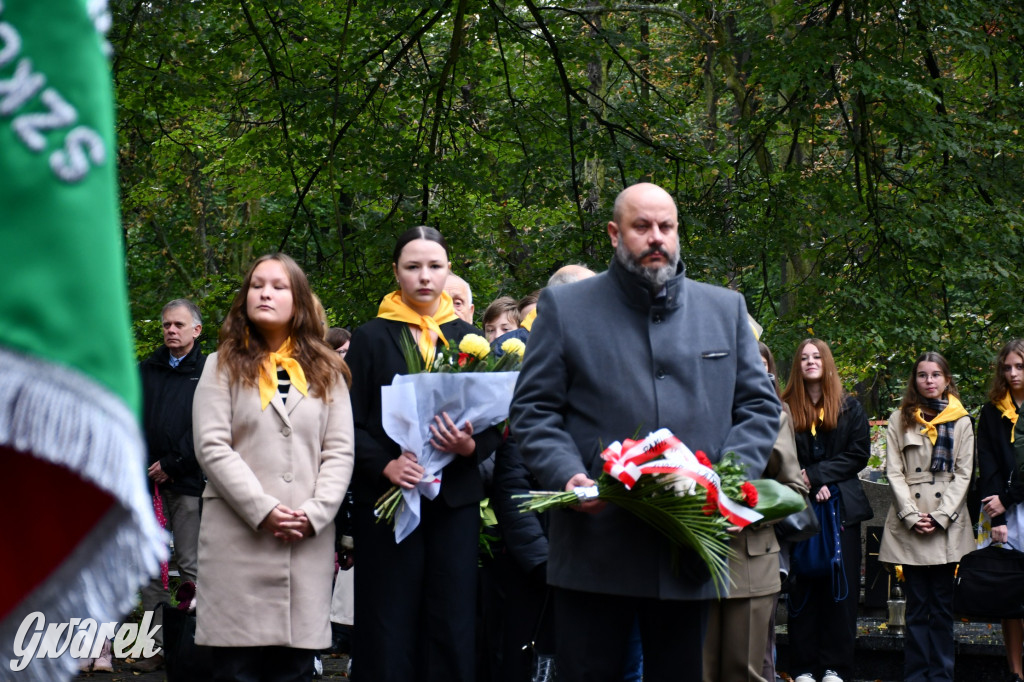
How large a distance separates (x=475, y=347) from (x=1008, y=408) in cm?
529

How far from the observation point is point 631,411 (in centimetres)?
435

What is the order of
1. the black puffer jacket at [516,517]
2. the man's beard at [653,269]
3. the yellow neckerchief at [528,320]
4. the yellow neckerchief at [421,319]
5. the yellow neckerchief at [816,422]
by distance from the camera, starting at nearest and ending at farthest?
the man's beard at [653,269] → the yellow neckerchief at [421,319] → the black puffer jacket at [516,517] → the yellow neckerchief at [528,320] → the yellow neckerchief at [816,422]

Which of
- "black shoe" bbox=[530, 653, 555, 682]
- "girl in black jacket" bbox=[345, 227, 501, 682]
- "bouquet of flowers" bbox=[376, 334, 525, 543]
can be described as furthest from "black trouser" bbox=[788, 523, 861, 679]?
"bouquet of flowers" bbox=[376, 334, 525, 543]

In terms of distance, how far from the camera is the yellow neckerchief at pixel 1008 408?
361 inches

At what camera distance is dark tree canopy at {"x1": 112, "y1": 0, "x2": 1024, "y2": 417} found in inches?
479

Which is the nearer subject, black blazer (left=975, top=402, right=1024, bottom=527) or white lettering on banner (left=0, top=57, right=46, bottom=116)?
white lettering on banner (left=0, top=57, right=46, bottom=116)

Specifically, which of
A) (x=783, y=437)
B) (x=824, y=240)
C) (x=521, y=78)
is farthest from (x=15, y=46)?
(x=824, y=240)

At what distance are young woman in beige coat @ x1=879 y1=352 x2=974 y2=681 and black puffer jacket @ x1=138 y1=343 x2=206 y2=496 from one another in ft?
16.1

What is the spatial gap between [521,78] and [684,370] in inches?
421

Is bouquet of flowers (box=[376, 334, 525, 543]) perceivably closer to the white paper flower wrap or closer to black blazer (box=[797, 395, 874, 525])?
the white paper flower wrap

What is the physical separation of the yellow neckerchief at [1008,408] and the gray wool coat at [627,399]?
531cm

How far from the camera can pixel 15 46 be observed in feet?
4.16

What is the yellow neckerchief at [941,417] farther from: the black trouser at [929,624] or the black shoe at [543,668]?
the black shoe at [543,668]

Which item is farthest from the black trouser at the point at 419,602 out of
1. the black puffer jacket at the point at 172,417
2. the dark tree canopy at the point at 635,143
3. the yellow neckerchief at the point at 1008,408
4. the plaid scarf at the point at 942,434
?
the dark tree canopy at the point at 635,143
